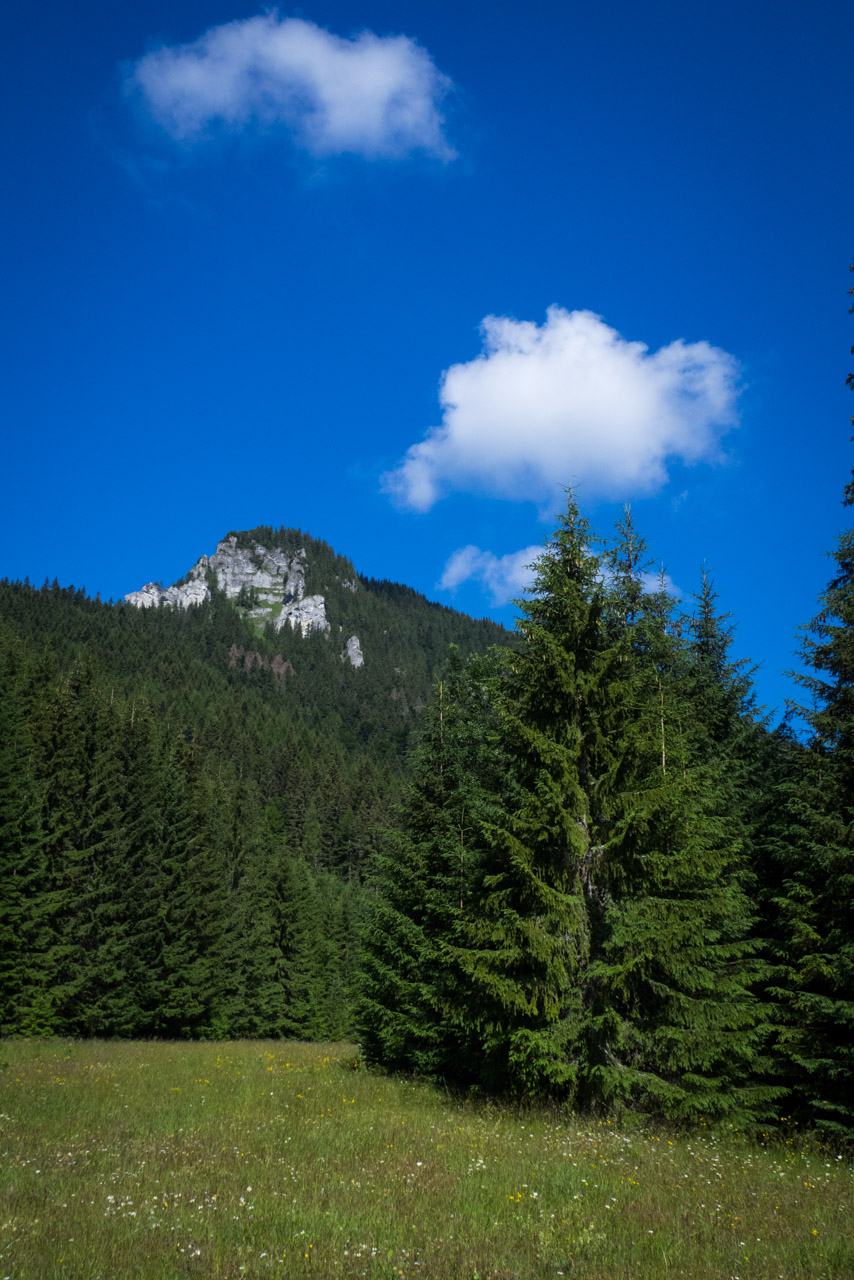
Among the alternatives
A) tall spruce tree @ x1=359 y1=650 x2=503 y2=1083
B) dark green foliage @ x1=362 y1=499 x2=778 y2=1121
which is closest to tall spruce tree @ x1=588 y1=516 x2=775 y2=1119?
dark green foliage @ x1=362 y1=499 x2=778 y2=1121

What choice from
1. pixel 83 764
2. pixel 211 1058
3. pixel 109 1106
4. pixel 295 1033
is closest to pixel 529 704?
pixel 109 1106

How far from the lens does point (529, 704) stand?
13750 millimetres

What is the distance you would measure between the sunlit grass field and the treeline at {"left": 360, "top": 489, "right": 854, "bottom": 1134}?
1.21 m

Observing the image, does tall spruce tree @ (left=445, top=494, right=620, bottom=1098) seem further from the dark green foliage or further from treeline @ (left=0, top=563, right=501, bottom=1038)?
treeline @ (left=0, top=563, right=501, bottom=1038)

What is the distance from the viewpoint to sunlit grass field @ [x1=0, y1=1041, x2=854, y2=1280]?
5.75 metres

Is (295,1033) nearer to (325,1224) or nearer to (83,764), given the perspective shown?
(83,764)

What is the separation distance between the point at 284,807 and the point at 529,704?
7473 cm

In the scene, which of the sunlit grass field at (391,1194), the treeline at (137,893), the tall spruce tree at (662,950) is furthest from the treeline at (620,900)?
the treeline at (137,893)

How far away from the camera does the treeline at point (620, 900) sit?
1170 cm

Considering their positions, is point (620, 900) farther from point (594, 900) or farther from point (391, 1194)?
point (391, 1194)

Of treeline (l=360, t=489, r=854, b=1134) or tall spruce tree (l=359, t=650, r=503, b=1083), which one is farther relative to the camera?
tall spruce tree (l=359, t=650, r=503, b=1083)

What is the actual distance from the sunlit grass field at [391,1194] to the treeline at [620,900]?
121cm

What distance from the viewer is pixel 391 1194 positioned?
24.1 feet

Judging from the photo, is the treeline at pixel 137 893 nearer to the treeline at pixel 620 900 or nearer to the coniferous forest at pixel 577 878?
the coniferous forest at pixel 577 878
